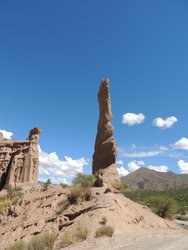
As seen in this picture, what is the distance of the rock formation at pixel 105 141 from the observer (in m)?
32.1

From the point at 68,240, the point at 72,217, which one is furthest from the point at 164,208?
the point at 68,240

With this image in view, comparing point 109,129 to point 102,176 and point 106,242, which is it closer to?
point 102,176

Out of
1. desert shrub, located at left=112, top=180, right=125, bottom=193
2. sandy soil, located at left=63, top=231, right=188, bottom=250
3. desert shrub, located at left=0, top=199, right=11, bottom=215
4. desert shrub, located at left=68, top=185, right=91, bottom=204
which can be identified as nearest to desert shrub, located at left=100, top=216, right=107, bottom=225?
sandy soil, located at left=63, top=231, right=188, bottom=250

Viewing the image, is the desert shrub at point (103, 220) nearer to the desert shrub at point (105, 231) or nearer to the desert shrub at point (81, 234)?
the desert shrub at point (105, 231)

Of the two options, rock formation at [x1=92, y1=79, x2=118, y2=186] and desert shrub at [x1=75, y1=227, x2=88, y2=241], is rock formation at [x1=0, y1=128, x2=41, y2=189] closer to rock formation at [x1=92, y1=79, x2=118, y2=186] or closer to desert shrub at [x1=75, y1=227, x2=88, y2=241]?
rock formation at [x1=92, y1=79, x2=118, y2=186]

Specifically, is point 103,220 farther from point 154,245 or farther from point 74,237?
point 154,245

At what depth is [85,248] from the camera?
1634 centimetres

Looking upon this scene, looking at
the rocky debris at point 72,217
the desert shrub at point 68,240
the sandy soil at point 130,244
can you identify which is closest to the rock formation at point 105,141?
the rocky debris at point 72,217

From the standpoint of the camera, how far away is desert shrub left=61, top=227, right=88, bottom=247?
59.4ft

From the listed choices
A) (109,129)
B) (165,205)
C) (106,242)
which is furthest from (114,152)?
(106,242)

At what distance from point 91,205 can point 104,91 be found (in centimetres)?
1547

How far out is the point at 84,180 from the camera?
2802 cm

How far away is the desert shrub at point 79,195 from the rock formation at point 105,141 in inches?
213

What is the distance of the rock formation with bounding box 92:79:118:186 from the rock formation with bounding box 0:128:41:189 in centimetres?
1982
